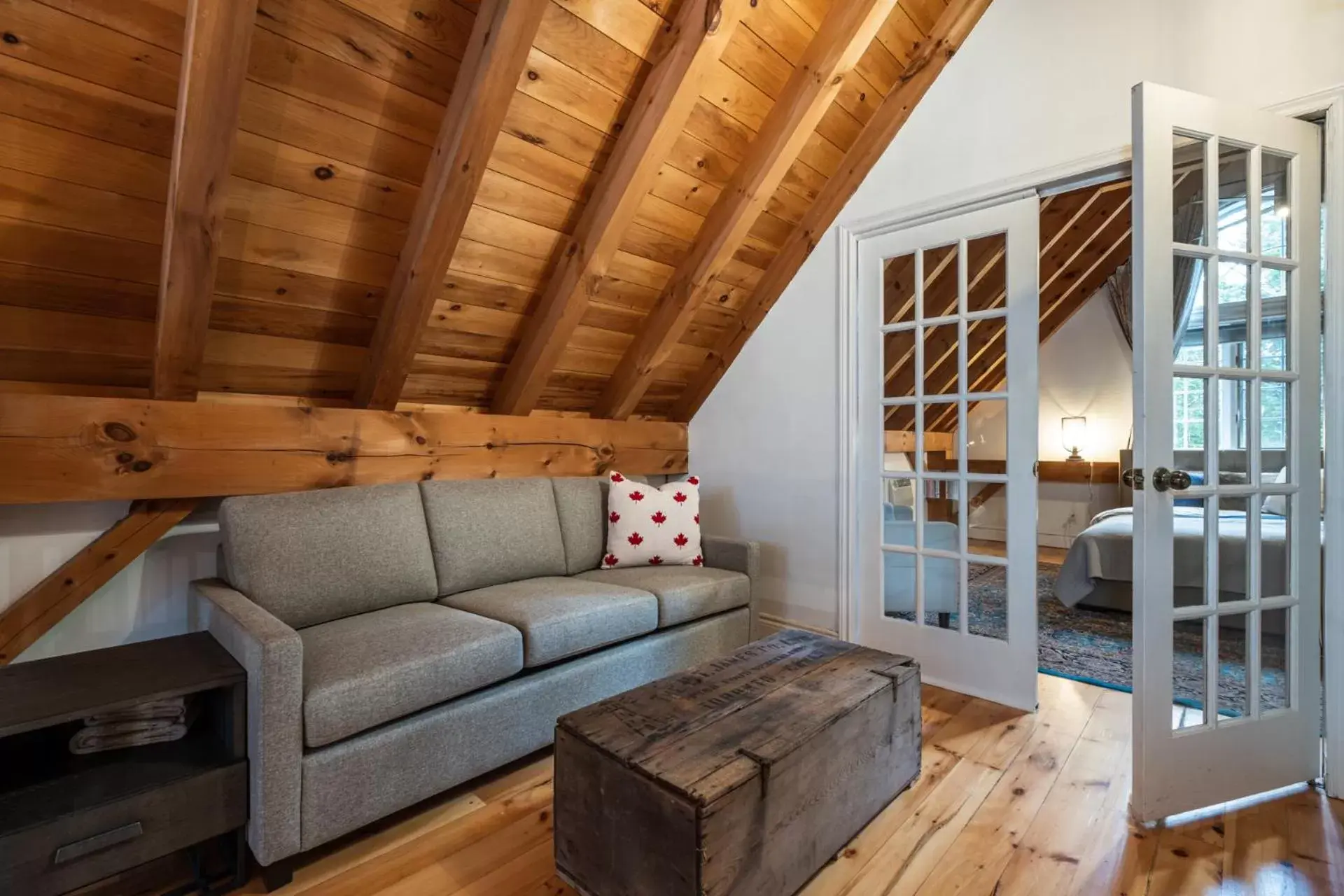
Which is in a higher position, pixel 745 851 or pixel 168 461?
pixel 168 461

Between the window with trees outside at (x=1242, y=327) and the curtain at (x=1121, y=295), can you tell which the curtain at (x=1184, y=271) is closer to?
the window with trees outside at (x=1242, y=327)

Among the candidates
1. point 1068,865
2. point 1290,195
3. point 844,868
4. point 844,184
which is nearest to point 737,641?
point 844,868

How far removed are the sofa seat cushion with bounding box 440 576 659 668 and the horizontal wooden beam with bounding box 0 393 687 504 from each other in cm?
63

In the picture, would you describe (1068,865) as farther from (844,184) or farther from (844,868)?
(844,184)

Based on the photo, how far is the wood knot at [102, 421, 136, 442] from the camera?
1835mm

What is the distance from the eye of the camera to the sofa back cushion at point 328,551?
6.17 ft

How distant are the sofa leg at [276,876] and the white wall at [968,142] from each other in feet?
7.21

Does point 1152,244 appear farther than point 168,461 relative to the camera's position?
No

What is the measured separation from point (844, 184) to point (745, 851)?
2.63 meters

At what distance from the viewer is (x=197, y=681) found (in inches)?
55.5

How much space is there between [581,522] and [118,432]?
5.26 feet

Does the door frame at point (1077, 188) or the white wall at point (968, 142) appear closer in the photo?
the door frame at point (1077, 188)

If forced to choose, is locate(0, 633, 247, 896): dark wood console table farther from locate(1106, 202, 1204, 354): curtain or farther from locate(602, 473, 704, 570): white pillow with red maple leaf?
locate(1106, 202, 1204, 354): curtain

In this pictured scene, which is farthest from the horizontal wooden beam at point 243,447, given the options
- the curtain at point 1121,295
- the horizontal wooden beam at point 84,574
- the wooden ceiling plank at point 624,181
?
the curtain at point 1121,295
